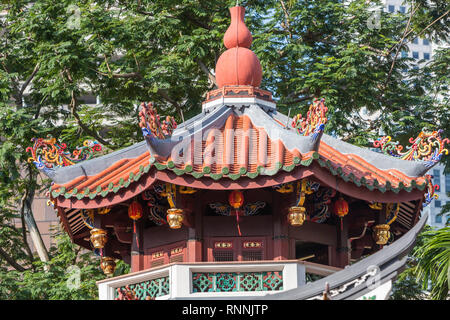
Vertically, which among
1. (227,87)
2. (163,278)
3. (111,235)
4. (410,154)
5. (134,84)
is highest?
(134,84)

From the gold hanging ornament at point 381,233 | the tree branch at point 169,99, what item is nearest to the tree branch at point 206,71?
the tree branch at point 169,99

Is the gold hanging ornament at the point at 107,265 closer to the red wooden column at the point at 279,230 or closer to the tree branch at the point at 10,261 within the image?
the red wooden column at the point at 279,230

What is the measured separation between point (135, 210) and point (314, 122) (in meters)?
2.89

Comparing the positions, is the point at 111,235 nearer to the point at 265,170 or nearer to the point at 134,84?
the point at 265,170

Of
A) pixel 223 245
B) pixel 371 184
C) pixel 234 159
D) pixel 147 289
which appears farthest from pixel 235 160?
pixel 147 289

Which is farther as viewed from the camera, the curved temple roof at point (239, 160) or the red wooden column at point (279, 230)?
the red wooden column at point (279, 230)

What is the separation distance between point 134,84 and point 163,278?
36.1ft

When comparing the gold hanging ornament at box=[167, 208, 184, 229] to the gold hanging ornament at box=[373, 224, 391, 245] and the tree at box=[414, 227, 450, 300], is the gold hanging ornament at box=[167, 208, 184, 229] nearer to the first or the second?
the gold hanging ornament at box=[373, 224, 391, 245]

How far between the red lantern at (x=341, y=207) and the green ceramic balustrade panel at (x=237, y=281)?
1.54m

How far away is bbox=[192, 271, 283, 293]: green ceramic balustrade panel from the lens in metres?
13.9

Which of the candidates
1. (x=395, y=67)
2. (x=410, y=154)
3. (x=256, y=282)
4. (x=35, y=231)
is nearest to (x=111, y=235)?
(x=256, y=282)

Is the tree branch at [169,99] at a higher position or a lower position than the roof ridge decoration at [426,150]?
higher

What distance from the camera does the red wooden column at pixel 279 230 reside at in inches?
573

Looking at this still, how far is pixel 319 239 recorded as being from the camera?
1531 centimetres
